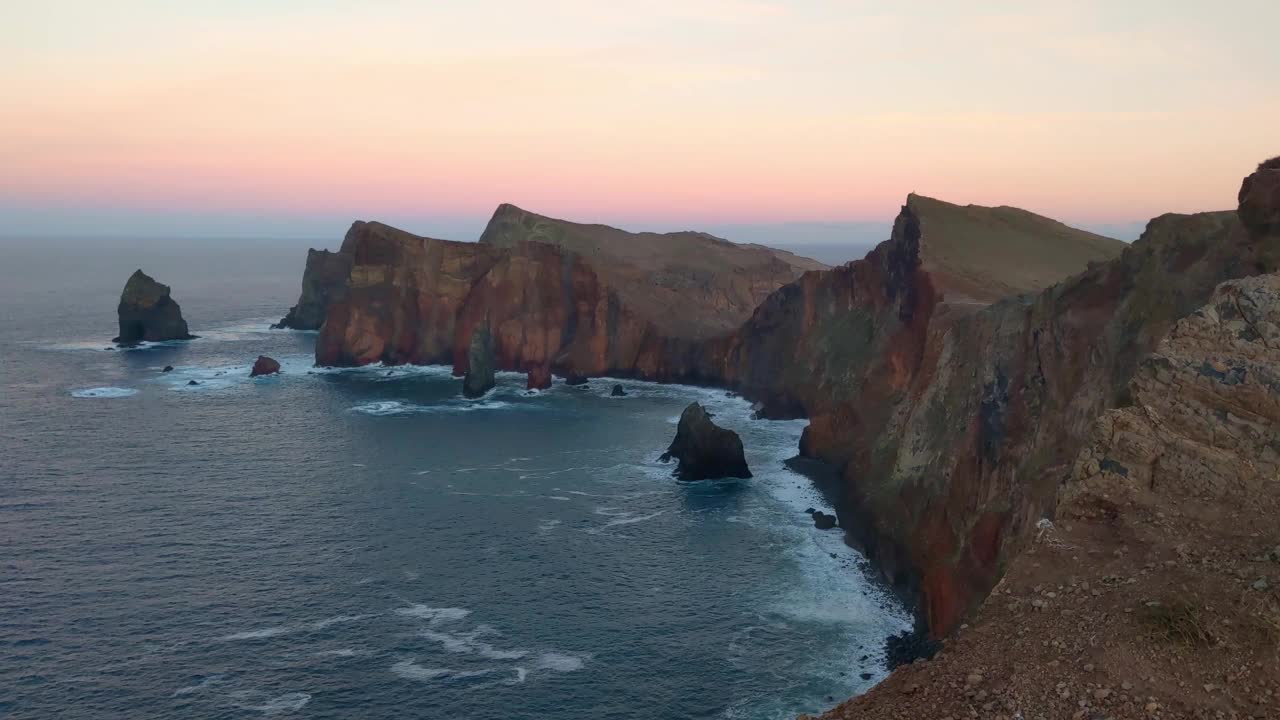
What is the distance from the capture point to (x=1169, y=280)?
137 feet

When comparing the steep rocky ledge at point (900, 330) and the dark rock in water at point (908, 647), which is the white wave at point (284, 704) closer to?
the dark rock in water at point (908, 647)

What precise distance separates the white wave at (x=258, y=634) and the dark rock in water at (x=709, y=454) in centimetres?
3943

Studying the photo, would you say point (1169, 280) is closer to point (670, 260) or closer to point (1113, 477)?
point (1113, 477)

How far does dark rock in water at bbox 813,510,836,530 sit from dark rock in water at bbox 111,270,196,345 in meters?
138

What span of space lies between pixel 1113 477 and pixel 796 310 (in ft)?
310

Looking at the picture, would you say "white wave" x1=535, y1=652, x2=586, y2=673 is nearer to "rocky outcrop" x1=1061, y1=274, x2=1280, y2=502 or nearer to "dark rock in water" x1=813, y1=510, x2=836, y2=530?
"dark rock in water" x1=813, y1=510, x2=836, y2=530

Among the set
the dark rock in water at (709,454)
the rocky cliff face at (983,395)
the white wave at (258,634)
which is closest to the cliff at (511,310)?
the rocky cliff face at (983,395)

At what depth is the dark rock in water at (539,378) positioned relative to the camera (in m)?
135

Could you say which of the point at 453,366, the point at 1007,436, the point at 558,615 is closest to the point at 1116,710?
the point at 1007,436

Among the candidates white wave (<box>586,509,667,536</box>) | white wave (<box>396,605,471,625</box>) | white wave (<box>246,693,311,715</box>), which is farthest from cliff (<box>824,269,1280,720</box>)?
white wave (<box>586,509,667,536</box>)

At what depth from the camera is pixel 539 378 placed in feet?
445

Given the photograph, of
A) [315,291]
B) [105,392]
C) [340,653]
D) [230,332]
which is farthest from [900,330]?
[230,332]

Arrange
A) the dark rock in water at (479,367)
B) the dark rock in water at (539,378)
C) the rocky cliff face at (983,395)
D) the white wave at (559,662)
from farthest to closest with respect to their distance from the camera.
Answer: the dark rock in water at (539,378) → the dark rock in water at (479,367) → the white wave at (559,662) → the rocky cliff face at (983,395)

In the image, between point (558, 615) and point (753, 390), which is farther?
point (753, 390)
